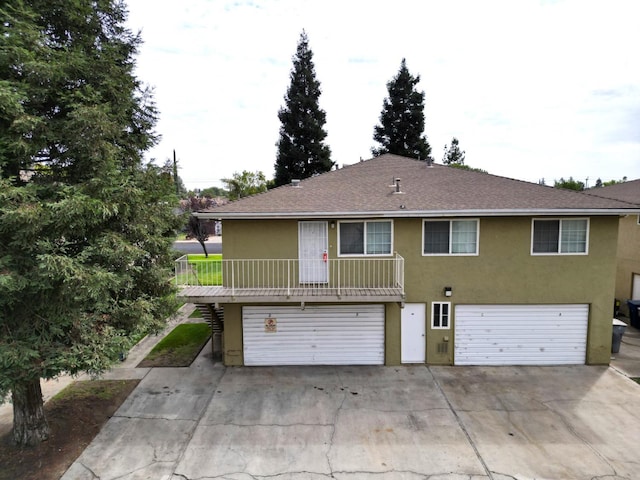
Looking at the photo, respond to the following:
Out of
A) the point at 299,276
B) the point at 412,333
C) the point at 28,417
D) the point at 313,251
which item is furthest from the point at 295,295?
the point at 28,417

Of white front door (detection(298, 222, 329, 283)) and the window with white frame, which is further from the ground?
white front door (detection(298, 222, 329, 283))

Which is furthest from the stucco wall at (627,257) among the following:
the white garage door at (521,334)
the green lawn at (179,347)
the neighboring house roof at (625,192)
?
the green lawn at (179,347)

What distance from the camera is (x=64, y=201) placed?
5891mm

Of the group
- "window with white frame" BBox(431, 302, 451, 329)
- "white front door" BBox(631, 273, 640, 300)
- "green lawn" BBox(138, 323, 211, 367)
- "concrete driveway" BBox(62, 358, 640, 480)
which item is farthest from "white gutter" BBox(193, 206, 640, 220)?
"white front door" BBox(631, 273, 640, 300)

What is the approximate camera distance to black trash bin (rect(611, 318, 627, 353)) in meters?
11.4

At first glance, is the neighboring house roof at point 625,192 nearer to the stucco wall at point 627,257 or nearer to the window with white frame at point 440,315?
the stucco wall at point 627,257

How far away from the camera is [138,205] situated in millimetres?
7316

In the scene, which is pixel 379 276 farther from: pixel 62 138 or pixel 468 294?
pixel 62 138

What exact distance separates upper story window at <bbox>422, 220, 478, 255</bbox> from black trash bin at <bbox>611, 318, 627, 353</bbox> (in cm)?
537

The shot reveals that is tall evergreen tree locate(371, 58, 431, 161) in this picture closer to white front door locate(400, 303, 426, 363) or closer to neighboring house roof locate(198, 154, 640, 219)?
neighboring house roof locate(198, 154, 640, 219)

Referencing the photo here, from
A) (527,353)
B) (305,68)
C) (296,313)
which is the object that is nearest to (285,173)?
(305,68)

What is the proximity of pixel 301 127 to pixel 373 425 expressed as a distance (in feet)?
83.2

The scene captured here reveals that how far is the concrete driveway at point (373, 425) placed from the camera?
6656 mm

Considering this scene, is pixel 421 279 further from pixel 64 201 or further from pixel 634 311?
pixel 634 311
